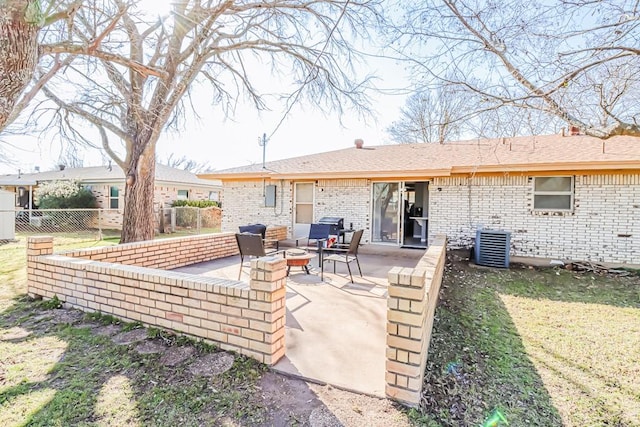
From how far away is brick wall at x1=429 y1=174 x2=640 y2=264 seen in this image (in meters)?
7.79

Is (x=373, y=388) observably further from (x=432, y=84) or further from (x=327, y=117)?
(x=327, y=117)

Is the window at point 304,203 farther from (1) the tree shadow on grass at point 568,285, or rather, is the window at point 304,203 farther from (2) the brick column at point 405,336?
(2) the brick column at point 405,336

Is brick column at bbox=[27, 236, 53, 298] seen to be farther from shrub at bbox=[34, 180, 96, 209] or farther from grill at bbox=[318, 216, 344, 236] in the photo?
shrub at bbox=[34, 180, 96, 209]

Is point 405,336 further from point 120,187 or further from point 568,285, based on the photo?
point 120,187

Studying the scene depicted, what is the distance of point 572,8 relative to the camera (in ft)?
15.1

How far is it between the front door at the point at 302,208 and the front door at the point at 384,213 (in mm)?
2145

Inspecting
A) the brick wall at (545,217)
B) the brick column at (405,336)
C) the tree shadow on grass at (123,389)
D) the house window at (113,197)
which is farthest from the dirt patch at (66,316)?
the house window at (113,197)

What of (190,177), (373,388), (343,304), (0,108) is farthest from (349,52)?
(190,177)

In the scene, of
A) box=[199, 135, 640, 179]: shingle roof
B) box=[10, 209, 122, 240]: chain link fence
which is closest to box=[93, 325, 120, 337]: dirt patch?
box=[199, 135, 640, 179]: shingle roof

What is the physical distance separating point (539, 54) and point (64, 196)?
1985 cm

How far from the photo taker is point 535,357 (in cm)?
361

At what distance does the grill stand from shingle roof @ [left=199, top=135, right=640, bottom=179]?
1351 millimetres

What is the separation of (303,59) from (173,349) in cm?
745

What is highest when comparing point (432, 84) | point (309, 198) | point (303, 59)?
point (303, 59)
